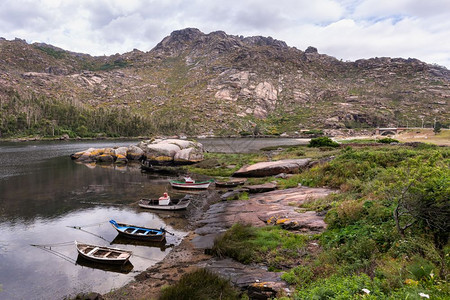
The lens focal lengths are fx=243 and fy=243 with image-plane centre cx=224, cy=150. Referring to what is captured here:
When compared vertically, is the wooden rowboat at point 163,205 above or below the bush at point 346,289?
below

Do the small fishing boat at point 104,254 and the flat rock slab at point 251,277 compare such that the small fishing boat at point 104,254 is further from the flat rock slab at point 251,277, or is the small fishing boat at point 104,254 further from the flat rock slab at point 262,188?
the flat rock slab at point 262,188

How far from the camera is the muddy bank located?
977 centimetres

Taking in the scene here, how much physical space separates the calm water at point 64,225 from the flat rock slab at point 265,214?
7.88ft

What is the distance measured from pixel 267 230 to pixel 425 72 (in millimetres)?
240071

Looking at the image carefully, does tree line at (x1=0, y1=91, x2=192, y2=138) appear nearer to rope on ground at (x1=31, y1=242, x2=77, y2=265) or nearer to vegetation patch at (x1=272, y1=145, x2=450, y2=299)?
rope on ground at (x1=31, y1=242, x2=77, y2=265)

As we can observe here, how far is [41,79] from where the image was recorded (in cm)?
18612

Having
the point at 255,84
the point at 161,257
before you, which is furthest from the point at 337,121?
the point at 161,257

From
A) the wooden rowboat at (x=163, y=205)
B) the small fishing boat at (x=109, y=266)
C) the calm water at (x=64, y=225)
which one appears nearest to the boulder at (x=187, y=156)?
the calm water at (x=64, y=225)

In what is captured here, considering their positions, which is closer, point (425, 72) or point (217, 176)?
point (217, 176)

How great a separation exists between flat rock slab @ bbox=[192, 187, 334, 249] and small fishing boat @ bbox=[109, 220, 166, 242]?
243cm

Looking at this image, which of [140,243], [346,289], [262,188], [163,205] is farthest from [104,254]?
[262,188]

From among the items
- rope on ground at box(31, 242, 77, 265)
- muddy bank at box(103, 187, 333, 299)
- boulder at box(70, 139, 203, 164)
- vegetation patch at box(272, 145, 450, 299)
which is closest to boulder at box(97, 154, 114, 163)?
boulder at box(70, 139, 203, 164)

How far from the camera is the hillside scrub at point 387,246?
223 inches

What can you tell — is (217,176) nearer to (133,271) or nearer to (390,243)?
(133,271)
